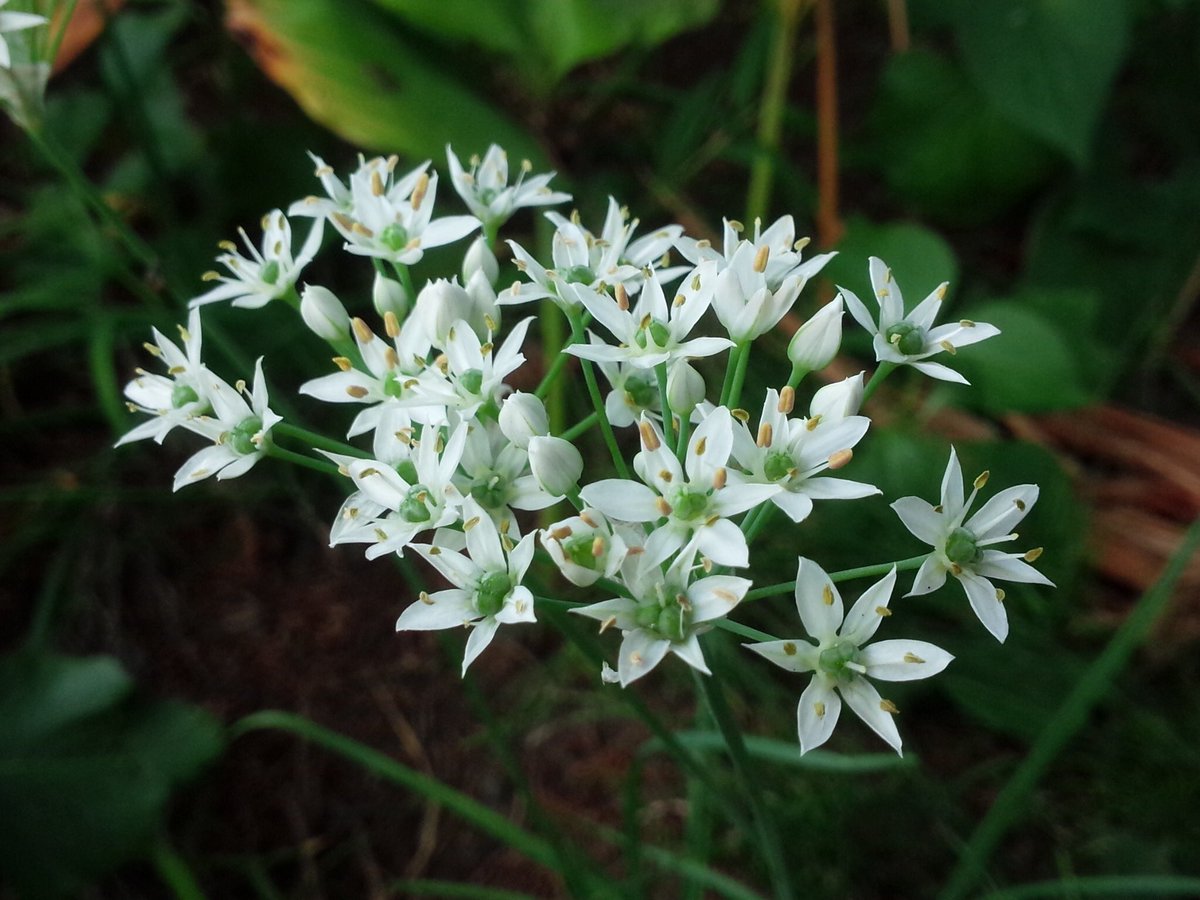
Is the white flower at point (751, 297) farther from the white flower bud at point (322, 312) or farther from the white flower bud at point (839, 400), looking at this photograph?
the white flower bud at point (322, 312)

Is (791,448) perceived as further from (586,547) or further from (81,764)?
(81,764)

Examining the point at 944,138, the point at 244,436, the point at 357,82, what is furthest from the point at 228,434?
the point at 944,138

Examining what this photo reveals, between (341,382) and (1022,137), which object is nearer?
(341,382)

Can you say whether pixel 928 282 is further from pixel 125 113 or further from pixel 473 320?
pixel 125 113

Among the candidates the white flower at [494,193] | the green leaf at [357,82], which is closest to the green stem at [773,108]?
the green leaf at [357,82]

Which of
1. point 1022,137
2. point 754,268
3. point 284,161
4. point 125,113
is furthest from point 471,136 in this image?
point 1022,137

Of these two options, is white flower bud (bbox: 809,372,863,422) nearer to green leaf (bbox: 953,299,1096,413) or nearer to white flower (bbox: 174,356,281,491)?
white flower (bbox: 174,356,281,491)

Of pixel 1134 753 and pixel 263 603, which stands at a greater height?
pixel 1134 753
